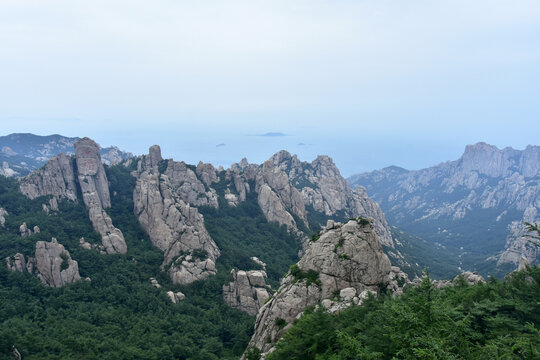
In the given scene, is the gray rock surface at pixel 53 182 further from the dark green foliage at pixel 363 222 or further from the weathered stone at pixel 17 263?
the dark green foliage at pixel 363 222

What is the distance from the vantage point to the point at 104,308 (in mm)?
65062

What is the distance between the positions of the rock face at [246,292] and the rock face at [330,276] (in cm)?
2506

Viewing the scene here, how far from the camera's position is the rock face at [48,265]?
2697 inches

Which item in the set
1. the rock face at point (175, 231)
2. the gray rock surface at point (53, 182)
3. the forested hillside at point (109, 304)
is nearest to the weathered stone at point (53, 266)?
the forested hillside at point (109, 304)

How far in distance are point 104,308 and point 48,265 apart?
16005mm

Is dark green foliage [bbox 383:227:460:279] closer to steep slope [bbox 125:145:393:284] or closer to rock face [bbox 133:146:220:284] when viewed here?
steep slope [bbox 125:145:393:284]

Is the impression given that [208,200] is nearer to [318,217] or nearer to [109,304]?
[318,217]

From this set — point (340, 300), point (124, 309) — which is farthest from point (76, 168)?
point (340, 300)

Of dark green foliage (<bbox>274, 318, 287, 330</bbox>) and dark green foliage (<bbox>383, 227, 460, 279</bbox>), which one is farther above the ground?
dark green foliage (<bbox>274, 318, 287, 330</bbox>)

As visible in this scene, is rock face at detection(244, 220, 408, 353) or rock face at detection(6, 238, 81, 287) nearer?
rock face at detection(244, 220, 408, 353)

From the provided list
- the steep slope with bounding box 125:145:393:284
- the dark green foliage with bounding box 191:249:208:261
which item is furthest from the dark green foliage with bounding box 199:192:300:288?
the dark green foliage with bounding box 191:249:208:261

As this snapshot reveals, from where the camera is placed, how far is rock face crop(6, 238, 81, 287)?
68500mm

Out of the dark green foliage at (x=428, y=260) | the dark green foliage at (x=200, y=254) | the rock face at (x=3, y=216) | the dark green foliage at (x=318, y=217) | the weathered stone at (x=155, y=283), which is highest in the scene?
the rock face at (x=3, y=216)

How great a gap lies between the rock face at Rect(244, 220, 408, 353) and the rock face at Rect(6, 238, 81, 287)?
1798 inches
